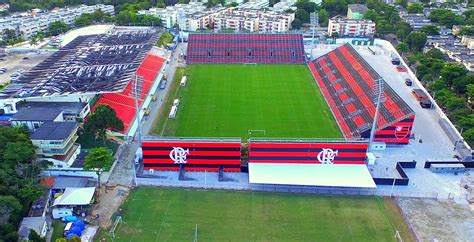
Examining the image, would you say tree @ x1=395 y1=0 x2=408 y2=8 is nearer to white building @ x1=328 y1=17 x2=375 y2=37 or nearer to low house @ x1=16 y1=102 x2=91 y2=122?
white building @ x1=328 y1=17 x2=375 y2=37

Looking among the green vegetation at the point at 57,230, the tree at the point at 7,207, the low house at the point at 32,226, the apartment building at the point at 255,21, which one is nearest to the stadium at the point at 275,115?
the green vegetation at the point at 57,230

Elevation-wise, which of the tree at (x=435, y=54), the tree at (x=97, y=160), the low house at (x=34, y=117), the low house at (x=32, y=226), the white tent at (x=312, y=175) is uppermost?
the low house at (x=34, y=117)

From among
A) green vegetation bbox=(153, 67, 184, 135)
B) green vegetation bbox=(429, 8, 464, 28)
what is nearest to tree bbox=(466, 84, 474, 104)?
green vegetation bbox=(153, 67, 184, 135)

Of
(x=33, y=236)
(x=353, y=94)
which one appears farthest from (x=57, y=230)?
(x=353, y=94)

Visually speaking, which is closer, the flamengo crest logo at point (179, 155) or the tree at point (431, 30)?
the flamengo crest logo at point (179, 155)

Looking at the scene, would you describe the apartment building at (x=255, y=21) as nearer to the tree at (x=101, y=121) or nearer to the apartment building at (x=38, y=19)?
the apartment building at (x=38, y=19)

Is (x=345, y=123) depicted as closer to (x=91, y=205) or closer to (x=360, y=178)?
(x=360, y=178)
